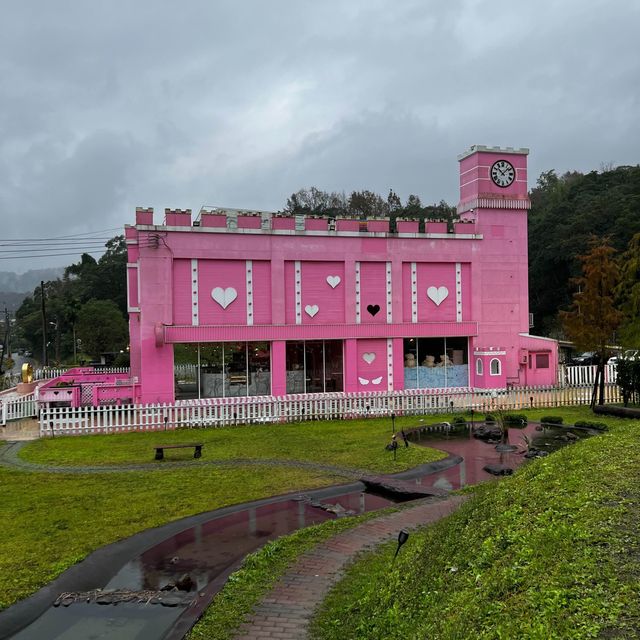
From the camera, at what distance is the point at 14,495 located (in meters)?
11.5

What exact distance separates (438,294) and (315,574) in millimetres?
18725

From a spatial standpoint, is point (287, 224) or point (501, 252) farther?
point (501, 252)

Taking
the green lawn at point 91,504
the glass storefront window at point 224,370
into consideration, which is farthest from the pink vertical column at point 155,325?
the green lawn at point 91,504

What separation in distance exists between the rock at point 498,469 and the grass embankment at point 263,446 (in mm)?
1418

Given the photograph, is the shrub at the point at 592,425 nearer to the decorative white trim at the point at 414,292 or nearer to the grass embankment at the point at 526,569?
the decorative white trim at the point at 414,292

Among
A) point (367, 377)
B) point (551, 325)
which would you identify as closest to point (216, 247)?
point (367, 377)

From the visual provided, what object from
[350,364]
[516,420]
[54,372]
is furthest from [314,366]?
[54,372]

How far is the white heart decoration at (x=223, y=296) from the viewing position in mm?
22625

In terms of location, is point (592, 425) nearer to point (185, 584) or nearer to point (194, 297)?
point (194, 297)

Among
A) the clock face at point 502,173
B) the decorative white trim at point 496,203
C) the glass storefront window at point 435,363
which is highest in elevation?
the clock face at point 502,173

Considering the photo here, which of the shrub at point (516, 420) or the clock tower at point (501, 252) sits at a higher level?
the clock tower at point (501, 252)

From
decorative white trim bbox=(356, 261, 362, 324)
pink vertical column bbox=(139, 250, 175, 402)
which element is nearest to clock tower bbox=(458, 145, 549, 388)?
decorative white trim bbox=(356, 261, 362, 324)

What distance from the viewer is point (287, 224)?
23516 mm

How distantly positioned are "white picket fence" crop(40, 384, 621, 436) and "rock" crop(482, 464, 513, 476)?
27.3 ft
